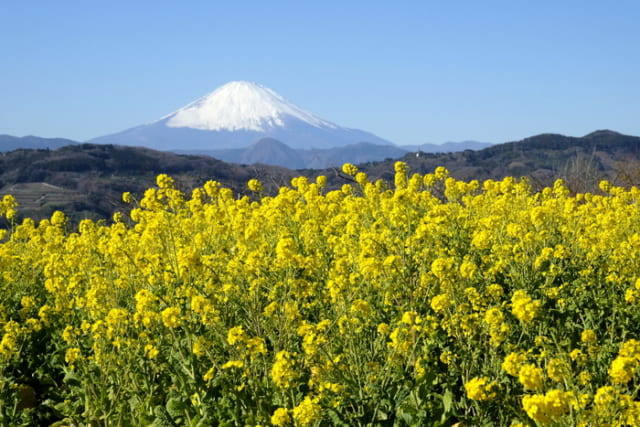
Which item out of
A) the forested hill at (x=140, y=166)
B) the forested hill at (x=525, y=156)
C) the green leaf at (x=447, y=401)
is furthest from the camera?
the forested hill at (x=525, y=156)

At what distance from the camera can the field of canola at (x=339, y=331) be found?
4070 millimetres

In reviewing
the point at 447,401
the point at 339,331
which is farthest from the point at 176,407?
the point at 447,401

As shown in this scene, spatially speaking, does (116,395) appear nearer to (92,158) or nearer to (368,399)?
(368,399)

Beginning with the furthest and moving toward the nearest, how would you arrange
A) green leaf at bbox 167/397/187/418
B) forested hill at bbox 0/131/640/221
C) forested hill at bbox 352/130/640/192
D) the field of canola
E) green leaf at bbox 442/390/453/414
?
forested hill at bbox 352/130/640/192 → forested hill at bbox 0/131/640/221 → green leaf at bbox 167/397/187/418 → green leaf at bbox 442/390/453/414 → the field of canola

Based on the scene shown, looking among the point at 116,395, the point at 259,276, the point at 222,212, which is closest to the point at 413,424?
the point at 259,276

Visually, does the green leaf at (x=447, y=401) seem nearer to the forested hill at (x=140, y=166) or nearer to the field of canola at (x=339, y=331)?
the field of canola at (x=339, y=331)

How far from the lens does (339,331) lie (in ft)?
15.9

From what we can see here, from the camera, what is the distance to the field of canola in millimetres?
4070

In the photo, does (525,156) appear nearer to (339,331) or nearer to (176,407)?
(339,331)

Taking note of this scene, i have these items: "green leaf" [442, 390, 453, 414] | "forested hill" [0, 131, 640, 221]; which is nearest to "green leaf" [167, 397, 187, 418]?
"green leaf" [442, 390, 453, 414]

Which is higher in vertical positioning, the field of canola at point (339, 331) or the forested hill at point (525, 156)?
the forested hill at point (525, 156)

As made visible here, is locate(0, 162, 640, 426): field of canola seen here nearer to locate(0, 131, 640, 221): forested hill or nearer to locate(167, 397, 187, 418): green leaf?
locate(167, 397, 187, 418): green leaf

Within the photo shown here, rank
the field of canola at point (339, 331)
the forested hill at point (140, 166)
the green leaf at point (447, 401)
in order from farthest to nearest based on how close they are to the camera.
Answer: the forested hill at point (140, 166)
the green leaf at point (447, 401)
the field of canola at point (339, 331)

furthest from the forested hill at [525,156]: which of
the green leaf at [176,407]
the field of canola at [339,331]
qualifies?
the green leaf at [176,407]
